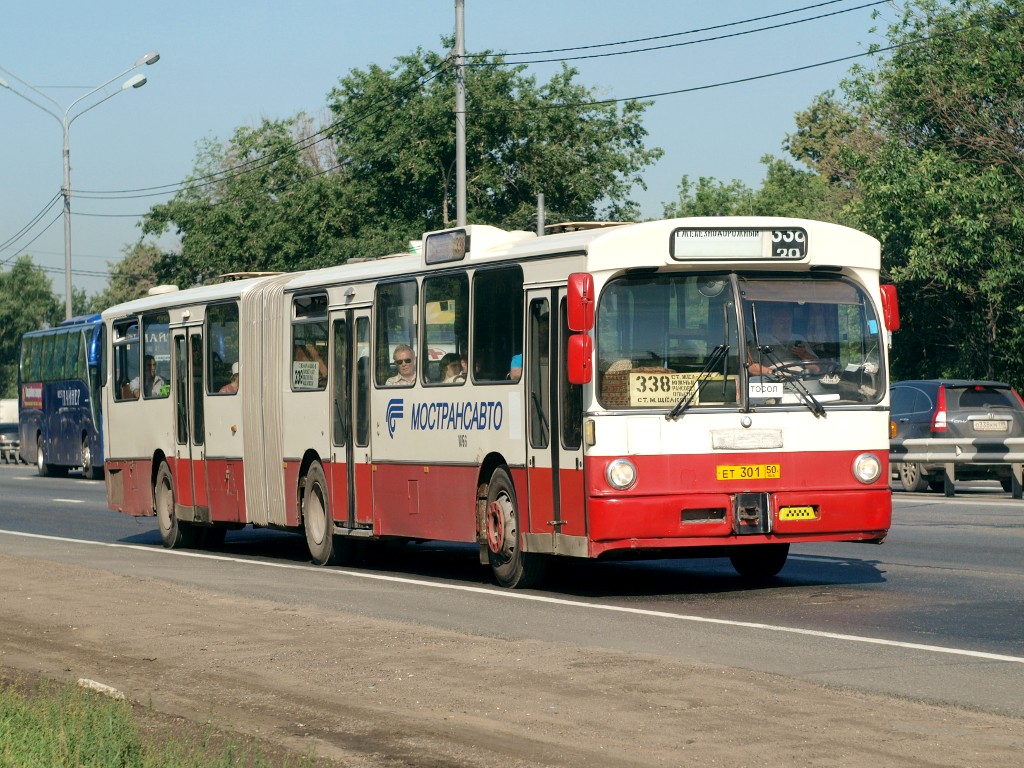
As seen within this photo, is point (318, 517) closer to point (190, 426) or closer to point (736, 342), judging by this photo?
point (190, 426)

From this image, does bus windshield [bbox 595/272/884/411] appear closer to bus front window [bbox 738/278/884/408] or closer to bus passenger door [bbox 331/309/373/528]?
bus front window [bbox 738/278/884/408]

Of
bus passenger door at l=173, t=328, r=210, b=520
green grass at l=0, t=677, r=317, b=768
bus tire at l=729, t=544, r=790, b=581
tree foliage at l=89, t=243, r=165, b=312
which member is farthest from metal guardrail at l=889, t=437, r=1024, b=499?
tree foliage at l=89, t=243, r=165, b=312

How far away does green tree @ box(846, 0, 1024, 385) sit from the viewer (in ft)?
128

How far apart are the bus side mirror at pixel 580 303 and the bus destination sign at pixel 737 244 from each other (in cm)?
78

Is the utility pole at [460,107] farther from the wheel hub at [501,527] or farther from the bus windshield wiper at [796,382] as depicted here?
the bus windshield wiper at [796,382]

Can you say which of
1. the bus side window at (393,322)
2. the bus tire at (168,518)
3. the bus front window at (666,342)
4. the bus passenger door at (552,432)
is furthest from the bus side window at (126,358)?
the bus front window at (666,342)

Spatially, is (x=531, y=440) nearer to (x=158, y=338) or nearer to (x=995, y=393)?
(x=158, y=338)

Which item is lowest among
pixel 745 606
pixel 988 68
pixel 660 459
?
pixel 745 606

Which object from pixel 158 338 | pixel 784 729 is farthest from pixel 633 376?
pixel 158 338

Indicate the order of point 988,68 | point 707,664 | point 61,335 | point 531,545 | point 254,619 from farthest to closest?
point 61,335 → point 988,68 → point 531,545 → point 254,619 → point 707,664

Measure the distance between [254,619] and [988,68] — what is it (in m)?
30.6

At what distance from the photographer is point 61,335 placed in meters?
48.5

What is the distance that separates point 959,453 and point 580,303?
1503 cm

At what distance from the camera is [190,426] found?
21.1m
